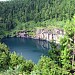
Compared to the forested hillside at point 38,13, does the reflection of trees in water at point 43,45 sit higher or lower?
lower

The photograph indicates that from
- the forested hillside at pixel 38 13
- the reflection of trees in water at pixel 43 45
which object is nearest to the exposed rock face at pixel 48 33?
the reflection of trees in water at pixel 43 45

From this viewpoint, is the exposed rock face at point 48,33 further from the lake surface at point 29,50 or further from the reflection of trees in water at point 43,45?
the lake surface at point 29,50

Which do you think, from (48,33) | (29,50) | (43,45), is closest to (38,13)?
(48,33)

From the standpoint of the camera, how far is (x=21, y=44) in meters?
137

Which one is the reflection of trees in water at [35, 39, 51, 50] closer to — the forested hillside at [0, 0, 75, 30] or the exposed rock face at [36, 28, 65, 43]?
the exposed rock face at [36, 28, 65, 43]

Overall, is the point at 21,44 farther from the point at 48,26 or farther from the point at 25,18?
the point at 25,18

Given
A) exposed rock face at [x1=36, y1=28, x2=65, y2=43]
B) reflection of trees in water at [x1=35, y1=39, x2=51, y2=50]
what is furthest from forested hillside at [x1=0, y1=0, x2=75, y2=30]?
reflection of trees in water at [x1=35, y1=39, x2=51, y2=50]

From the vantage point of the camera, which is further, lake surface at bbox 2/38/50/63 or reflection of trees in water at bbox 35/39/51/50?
reflection of trees in water at bbox 35/39/51/50

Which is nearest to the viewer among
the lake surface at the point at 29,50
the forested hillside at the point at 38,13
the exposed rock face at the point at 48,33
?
the lake surface at the point at 29,50

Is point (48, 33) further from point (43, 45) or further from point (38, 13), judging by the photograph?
point (38, 13)

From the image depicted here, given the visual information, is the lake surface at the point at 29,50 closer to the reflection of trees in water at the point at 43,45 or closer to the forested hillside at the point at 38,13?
the reflection of trees in water at the point at 43,45

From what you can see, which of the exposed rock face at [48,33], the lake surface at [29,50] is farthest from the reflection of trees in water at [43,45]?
the exposed rock face at [48,33]

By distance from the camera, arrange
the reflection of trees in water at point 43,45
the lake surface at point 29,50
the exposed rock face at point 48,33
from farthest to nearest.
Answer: the exposed rock face at point 48,33 → the reflection of trees in water at point 43,45 → the lake surface at point 29,50

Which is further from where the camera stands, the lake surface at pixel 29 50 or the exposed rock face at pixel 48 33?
the exposed rock face at pixel 48 33
